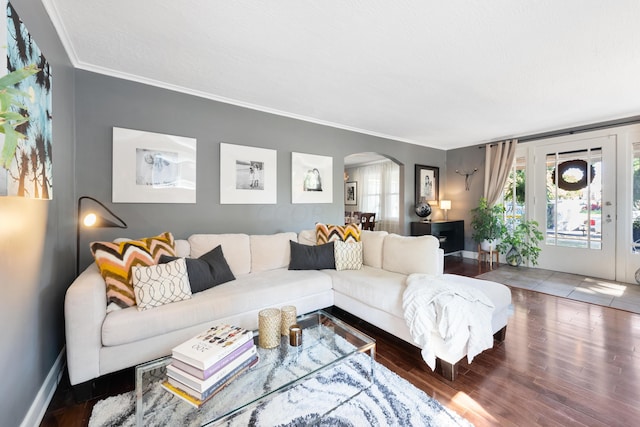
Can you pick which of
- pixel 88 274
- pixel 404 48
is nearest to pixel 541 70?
pixel 404 48

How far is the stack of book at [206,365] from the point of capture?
118 cm

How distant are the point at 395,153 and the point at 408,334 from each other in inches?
146

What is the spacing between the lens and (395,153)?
500cm

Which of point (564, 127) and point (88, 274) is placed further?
point (564, 127)

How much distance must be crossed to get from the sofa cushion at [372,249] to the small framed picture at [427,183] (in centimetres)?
286

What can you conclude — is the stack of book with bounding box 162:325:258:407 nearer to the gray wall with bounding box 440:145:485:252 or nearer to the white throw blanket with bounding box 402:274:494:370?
the white throw blanket with bounding box 402:274:494:370

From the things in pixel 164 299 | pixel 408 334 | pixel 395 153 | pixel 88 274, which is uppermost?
pixel 395 153

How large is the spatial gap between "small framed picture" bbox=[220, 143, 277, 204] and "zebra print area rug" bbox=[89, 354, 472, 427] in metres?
2.07

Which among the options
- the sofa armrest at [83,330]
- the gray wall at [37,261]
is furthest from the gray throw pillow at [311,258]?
the gray wall at [37,261]

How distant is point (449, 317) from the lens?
1707 millimetres

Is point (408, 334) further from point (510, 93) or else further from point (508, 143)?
point (508, 143)

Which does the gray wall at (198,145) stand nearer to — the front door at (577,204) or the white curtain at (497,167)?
the white curtain at (497,167)

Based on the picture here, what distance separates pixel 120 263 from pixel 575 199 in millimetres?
6009

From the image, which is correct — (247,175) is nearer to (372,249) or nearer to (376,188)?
(372,249)
